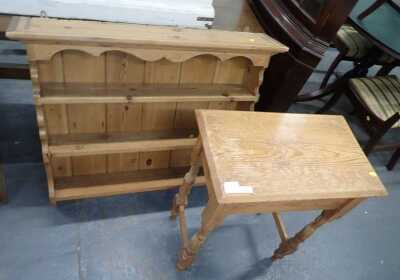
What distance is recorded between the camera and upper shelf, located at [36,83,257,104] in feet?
3.63

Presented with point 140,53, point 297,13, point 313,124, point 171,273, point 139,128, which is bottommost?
point 171,273

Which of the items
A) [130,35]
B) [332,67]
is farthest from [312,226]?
[332,67]

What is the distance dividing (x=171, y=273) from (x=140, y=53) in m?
0.92

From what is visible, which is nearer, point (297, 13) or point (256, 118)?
point (256, 118)

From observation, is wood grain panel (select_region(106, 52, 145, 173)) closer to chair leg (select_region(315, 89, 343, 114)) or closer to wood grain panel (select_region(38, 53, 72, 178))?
wood grain panel (select_region(38, 53, 72, 178))

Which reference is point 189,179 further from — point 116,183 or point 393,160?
point 393,160

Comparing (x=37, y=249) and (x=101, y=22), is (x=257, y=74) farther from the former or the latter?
(x=37, y=249)

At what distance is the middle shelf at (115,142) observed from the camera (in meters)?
1.25

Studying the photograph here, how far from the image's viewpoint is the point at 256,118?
1175mm

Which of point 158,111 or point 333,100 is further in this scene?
point 333,100

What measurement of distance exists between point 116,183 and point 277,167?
83 centimetres

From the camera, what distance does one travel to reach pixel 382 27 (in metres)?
1.91

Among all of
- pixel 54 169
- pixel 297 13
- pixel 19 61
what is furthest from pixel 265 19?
pixel 19 61

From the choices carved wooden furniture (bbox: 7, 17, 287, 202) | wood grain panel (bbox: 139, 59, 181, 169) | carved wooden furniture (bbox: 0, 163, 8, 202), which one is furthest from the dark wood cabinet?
carved wooden furniture (bbox: 0, 163, 8, 202)
